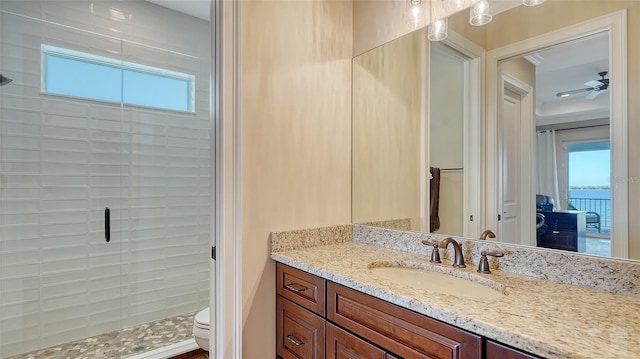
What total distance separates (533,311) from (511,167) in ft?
2.12

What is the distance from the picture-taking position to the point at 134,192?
250cm

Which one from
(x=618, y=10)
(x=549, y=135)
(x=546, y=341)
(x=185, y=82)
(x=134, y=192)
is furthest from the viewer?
(x=185, y=82)

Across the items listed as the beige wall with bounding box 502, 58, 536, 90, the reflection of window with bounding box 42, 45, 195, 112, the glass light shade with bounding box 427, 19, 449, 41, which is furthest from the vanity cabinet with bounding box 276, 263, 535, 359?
the reflection of window with bounding box 42, 45, 195, 112

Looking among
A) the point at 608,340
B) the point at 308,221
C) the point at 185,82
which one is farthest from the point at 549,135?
the point at 185,82

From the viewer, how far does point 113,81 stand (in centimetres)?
241

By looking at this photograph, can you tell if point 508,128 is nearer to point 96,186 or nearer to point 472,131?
point 472,131

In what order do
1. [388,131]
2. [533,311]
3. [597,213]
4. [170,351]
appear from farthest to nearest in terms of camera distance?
[170,351], [388,131], [597,213], [533,311]

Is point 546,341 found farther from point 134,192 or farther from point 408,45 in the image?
point 134,192

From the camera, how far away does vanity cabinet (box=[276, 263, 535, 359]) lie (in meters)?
0.81

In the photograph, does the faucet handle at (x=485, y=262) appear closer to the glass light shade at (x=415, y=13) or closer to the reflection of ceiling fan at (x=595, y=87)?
the reflection of ceiling fan at (x=595, y=87)

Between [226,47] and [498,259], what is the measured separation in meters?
1.43

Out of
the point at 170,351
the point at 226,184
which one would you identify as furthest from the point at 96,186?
the point at 226,184

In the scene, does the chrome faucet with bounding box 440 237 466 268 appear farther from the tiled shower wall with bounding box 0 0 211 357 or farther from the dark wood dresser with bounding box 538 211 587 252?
the tiled shower wall with bounding box 0 0 211 357

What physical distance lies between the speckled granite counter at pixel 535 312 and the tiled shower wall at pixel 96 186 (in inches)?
65.1
